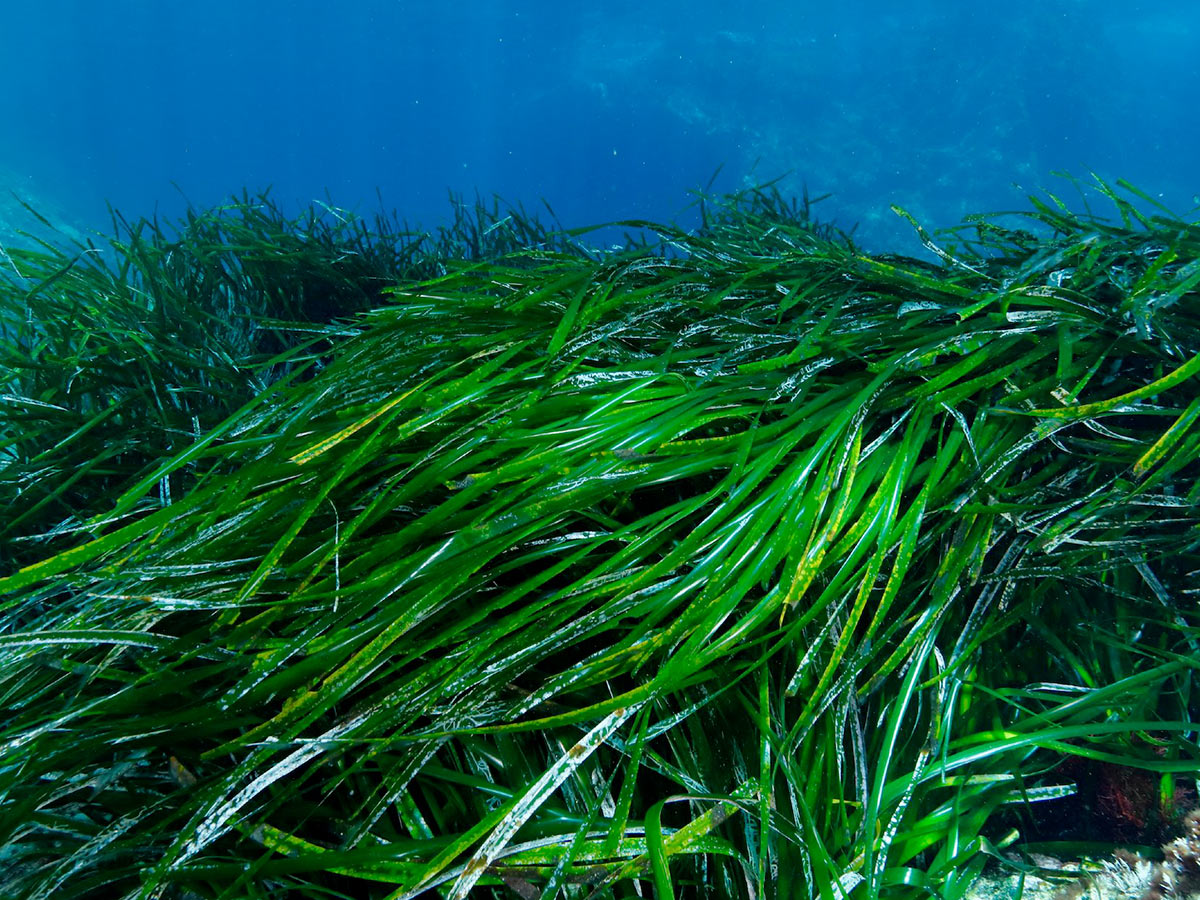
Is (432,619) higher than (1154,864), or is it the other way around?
(432,619)

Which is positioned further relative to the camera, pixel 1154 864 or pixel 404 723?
pixel 1154 864

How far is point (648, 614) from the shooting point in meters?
0.81

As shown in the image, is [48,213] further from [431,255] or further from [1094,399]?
[1094,399]

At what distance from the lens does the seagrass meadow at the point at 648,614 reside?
701 millimetres

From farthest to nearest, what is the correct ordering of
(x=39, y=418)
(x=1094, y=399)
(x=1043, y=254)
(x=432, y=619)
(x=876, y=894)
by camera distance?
(x=39, y=418) → (x=1043, y=254) → (x=1094, y=399) → (x=432, y=619) → (x=876, y=894)

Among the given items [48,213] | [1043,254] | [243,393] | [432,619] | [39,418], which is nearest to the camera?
[432,619]

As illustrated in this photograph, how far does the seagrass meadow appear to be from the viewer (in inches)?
27.6

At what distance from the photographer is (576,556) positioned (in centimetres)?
79

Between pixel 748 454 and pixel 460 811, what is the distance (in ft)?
1.79

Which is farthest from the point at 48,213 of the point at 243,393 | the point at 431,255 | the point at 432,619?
the point at 432,619

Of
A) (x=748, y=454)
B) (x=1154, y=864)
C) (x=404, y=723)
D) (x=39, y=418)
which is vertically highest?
(x=39, y=418)

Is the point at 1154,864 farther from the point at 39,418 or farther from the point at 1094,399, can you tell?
the point at 39,418

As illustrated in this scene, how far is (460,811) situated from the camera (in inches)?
29.4

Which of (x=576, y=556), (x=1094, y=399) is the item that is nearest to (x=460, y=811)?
(x=576, y=556)
